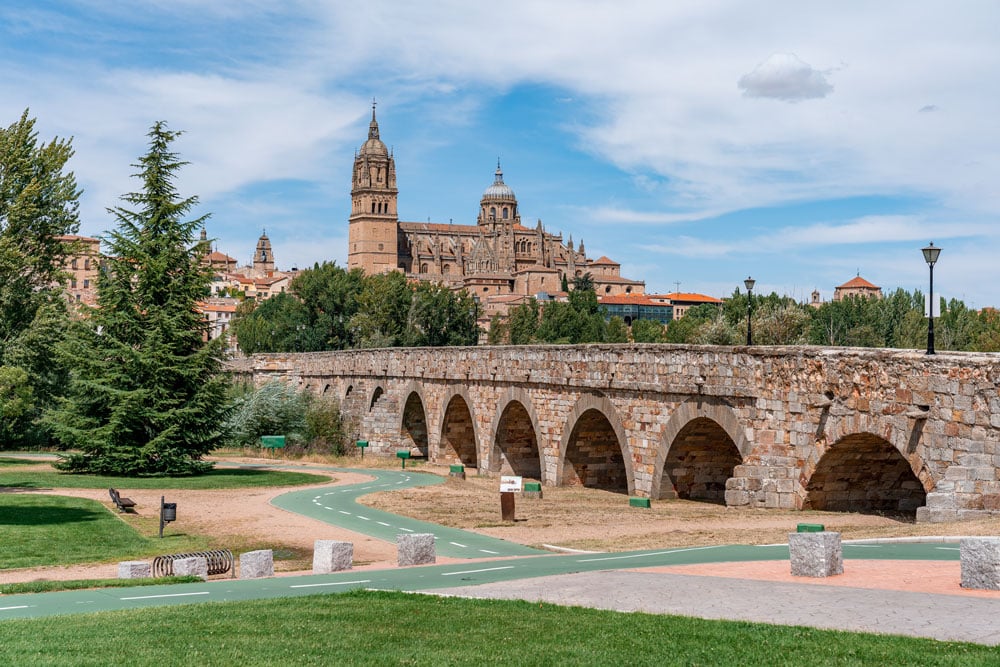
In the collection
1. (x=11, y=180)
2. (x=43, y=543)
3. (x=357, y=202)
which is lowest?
(x=43, y=543)

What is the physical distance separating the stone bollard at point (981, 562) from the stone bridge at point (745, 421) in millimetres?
5668

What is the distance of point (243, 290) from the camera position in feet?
583

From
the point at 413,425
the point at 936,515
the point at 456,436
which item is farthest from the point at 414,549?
the point at 413,425

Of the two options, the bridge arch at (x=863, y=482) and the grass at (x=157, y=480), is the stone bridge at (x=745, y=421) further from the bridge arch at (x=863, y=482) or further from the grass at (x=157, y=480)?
the grass at (x=157, y=480)

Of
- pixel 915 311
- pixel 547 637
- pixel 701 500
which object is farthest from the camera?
pixel 915 311

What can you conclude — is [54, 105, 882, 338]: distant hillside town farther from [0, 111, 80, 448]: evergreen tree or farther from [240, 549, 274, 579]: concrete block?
[240, 549, 274, 579]: concrete block

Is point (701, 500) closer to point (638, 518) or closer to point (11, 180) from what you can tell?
point (638, 518)

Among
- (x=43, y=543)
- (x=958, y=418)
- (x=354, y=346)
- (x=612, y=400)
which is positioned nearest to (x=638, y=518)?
(x=612, y=400)

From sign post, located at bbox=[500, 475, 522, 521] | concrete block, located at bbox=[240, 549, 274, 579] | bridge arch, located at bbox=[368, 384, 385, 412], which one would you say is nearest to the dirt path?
sign post, located at bbox=[500, 475, 522, 521]

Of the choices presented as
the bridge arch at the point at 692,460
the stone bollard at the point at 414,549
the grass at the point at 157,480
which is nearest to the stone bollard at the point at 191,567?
the stone bollard at the point at 414,549

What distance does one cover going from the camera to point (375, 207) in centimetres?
16750

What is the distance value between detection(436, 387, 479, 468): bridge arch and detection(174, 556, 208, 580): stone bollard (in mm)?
25100

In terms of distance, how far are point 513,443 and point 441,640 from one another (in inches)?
1051

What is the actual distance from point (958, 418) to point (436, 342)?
65573mm
